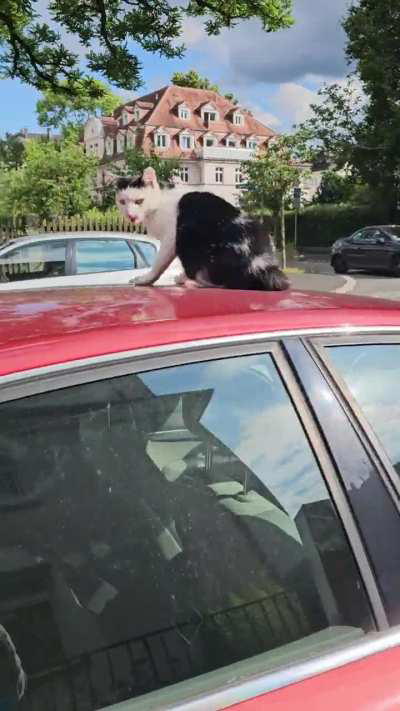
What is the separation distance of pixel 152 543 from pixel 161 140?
221ft

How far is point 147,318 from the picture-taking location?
1439mm

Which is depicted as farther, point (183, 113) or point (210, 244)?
point (183, 113)

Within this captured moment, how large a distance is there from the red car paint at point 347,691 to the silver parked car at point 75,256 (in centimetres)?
741

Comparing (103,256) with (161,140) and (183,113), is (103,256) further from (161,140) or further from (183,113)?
(183,113)

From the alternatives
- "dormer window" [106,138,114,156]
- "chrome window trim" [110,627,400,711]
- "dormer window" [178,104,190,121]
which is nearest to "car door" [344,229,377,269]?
"chrome window trim" [110,627,400,711]

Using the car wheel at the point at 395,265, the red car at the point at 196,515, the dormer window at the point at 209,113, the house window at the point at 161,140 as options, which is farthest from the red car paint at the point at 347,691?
the dormer window at the point at 209,113

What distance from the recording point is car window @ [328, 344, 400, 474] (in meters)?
1.47

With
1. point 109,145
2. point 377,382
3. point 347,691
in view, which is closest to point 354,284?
point 377,382

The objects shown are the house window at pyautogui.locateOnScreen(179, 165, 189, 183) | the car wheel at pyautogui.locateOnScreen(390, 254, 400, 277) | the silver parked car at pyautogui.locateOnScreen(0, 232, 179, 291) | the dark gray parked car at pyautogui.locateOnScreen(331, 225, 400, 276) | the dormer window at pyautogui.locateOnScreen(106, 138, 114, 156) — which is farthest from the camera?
the dormer window at pyautogui.locateOnScreen(106, 138, 114, 156)

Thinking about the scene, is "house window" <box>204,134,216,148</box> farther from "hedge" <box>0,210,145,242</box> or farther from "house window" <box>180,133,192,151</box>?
"hedge" <box>0,210,145,242</box>

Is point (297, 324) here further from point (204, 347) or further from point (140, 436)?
point (140, 436)

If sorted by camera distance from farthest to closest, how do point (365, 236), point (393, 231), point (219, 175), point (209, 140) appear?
point (209, 140), point (219, 175), point (365, 236), point (393, 231)

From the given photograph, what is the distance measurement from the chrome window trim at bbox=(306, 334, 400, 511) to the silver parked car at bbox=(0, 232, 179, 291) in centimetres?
707

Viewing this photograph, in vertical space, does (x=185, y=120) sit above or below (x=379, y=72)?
above
